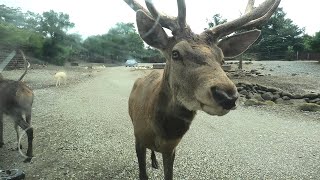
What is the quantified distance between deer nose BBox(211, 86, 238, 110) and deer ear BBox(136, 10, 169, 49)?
3.75ft

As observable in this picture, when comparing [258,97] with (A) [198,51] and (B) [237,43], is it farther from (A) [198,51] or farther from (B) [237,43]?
(A) [198,51]

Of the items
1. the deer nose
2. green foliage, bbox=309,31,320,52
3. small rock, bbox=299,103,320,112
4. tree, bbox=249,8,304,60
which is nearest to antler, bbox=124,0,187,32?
the deer nose

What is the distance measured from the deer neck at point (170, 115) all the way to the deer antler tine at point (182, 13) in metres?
0.46

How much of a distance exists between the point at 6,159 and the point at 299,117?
763 centimetres

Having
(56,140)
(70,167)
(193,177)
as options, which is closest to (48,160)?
(70,167)

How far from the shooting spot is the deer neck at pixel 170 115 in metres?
3.32

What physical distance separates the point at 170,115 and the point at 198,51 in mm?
748

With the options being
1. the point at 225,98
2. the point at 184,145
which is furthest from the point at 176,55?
the point at 184,145

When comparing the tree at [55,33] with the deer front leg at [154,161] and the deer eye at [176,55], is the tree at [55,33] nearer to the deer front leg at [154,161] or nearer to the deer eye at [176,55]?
the deer eye at [176,55]

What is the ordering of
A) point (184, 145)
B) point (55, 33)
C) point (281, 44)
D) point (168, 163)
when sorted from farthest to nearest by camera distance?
point (281, 44), point (184, 145), point (168, 163), point (55, 33)

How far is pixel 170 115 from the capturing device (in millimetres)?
3408

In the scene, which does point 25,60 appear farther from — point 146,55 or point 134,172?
point 134,172

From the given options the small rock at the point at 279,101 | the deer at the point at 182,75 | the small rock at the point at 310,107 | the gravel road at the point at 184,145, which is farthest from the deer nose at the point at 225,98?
the small rock at the point at 279,101

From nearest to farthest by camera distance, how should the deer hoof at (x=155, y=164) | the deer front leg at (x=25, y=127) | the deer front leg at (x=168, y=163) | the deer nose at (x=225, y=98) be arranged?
1. the deer nose at (x=225, y=98)
2. the deer front leg at (x=168, y=163)
3. the deer front leg at (x=25, y=127)
4. the deer hoof at (x=155, y=164)
